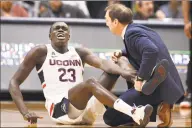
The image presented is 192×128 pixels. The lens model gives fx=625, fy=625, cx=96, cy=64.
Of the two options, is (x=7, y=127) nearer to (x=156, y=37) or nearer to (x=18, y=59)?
(x=156, y=37)

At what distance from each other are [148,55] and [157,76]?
22cm

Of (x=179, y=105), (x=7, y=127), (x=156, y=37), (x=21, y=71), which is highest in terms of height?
(x=156, y=37)

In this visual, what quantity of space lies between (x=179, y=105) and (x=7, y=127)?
3.84 meters

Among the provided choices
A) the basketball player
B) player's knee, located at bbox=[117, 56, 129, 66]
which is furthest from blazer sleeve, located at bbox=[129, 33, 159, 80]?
the basketball player

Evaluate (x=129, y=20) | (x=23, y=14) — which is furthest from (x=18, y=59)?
(x=129, y=20)

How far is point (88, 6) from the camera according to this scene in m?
11.3

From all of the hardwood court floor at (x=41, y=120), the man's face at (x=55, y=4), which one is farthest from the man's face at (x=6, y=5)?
the hardwood court floor at (x=41, y=120)

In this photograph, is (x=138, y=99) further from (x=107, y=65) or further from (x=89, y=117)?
(x=89, y=117)

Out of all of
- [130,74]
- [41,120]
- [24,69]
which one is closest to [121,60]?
[130,74]

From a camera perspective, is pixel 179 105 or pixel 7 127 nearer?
pixel 7 127

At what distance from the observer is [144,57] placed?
5.46 metres

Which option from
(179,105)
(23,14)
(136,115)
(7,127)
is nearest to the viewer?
(136,115)

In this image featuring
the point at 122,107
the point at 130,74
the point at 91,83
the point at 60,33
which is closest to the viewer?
the point at 122,107

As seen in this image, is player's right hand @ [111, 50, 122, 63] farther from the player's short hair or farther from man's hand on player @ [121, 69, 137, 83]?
the player's short hair
